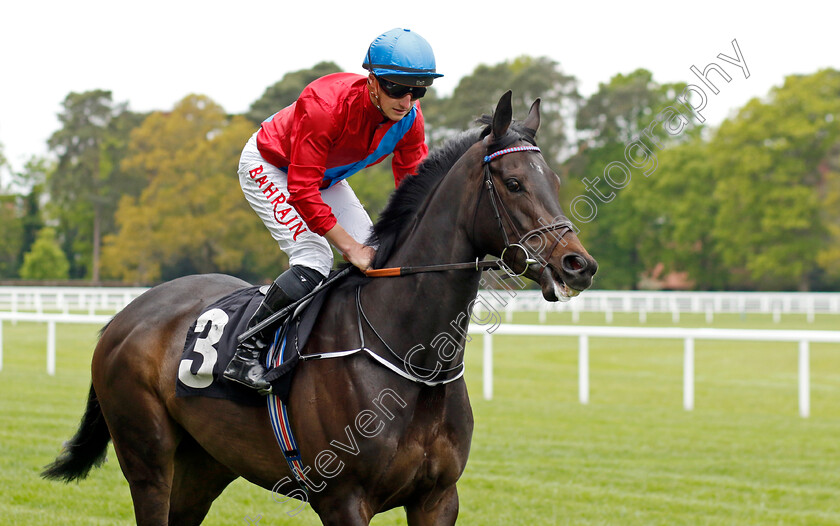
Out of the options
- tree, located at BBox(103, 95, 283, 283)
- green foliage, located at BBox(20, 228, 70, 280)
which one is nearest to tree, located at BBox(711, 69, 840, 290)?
tree, located at BBox(103, 95, 283, 283)

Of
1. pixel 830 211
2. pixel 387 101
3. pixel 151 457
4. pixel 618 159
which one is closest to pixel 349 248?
pixel 387 101

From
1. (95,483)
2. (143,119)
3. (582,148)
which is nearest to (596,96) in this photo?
(582,148)

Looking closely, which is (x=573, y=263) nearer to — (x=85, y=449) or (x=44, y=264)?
(x=85, y=449)

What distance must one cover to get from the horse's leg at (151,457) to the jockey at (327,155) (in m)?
0.65

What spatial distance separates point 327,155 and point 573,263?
1080 mm

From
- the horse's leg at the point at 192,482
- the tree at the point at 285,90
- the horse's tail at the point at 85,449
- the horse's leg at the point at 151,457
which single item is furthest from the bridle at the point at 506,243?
the tree at the point at 285,90

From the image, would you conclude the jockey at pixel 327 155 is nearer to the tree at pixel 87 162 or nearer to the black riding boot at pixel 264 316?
the black riding boot at pixel 264 316

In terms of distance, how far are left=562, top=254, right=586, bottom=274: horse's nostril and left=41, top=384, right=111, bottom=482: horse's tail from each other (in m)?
2.72

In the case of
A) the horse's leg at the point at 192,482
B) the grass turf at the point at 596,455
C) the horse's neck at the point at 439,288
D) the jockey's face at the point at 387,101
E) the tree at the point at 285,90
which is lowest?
the grass turf at the point at 596,455

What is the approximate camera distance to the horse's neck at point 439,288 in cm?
299

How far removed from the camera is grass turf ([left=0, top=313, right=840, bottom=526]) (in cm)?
535

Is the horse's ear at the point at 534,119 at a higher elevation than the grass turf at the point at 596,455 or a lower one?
higher

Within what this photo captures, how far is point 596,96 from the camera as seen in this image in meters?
47.2

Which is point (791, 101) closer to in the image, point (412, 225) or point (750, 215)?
point (750, 215)
